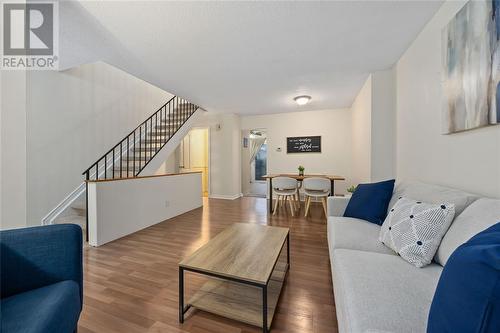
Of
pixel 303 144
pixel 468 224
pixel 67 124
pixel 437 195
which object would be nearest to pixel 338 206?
pixel 437 195

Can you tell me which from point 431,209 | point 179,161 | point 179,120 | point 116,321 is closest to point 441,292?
point 431,209

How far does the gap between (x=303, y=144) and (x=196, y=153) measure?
3517 millimetres

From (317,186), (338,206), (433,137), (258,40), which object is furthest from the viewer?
(317,186)

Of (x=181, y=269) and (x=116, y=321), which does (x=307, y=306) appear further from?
(x=116, y=321)

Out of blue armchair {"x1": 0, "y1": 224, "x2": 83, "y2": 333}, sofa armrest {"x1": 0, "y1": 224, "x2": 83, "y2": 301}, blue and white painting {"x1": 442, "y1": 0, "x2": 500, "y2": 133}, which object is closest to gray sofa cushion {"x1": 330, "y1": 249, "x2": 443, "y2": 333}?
blue and white painting {"x1": 442, "y1": 0, "x2": 500, "y2": 133}

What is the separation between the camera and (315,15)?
1.84 meters

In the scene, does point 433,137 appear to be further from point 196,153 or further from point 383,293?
point 196,153

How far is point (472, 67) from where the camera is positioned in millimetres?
1346

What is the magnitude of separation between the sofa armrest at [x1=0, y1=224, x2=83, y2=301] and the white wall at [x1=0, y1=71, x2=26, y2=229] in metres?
1.57

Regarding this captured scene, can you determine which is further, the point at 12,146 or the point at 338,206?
the point at 338,206

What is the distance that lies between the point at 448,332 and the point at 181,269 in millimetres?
1291

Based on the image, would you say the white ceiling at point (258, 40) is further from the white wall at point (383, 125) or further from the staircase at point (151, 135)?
the staircase at point (151, 135)

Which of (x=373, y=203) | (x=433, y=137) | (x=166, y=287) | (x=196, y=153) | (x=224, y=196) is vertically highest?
(x=196, y=153)

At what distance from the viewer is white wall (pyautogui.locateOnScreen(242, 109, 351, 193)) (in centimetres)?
520
